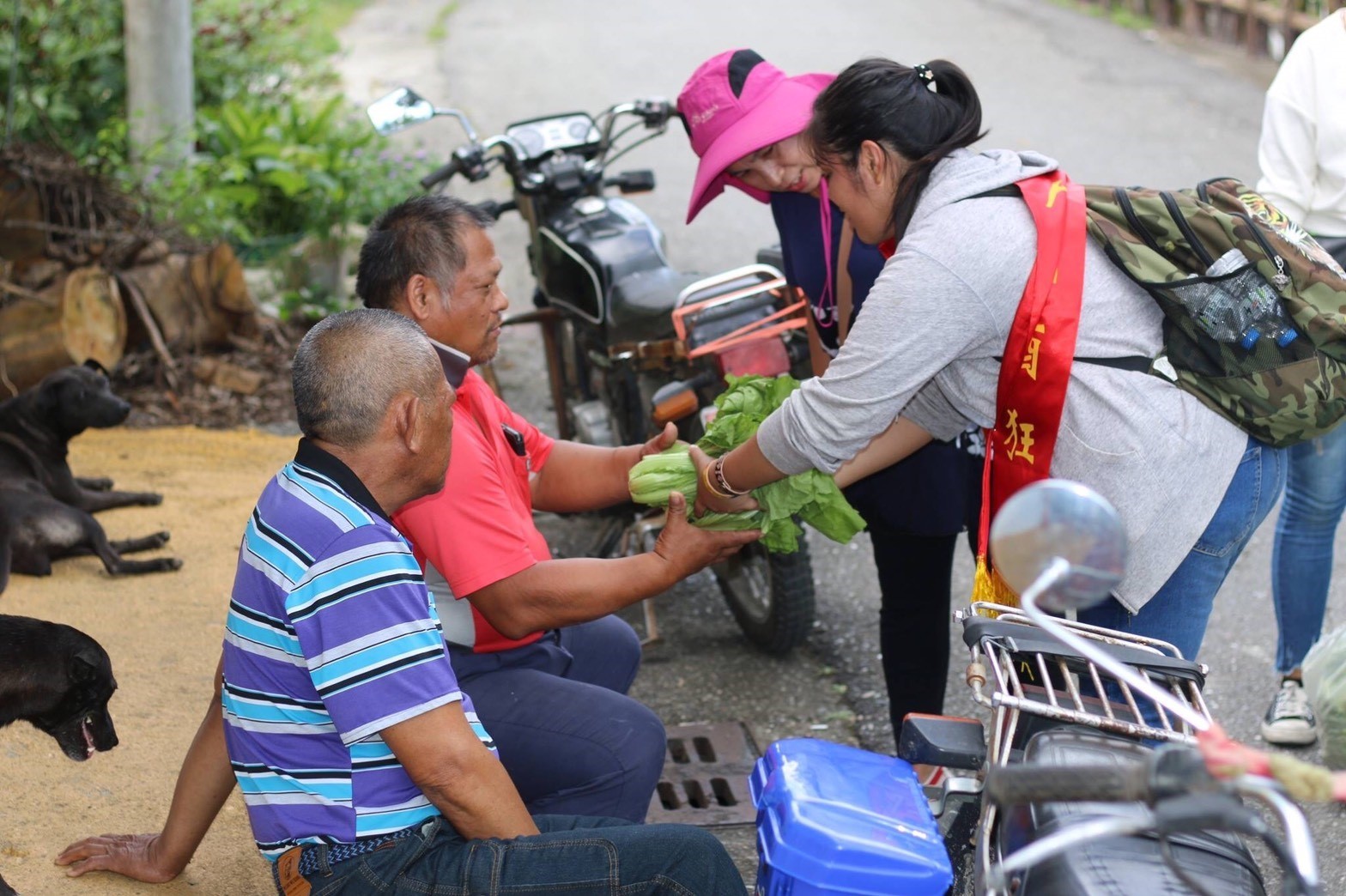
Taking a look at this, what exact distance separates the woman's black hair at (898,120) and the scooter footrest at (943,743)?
1.06 metres

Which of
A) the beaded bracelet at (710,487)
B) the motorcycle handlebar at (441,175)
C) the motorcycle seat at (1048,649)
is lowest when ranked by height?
the beaded bracelet at (710,487)

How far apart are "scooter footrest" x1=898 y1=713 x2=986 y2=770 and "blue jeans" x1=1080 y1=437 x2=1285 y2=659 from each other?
0.69 meters

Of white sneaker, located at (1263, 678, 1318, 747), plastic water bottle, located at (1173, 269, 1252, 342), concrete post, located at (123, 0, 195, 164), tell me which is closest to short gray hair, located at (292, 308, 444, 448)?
plastic water bottle, located at (1173, 269, 1252, 342)

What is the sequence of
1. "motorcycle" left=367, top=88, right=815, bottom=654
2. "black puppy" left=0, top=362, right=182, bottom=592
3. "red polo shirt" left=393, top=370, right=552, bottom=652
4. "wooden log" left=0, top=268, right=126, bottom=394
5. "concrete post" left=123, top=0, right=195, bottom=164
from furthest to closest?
1. "concrete post" left=123, top=0, right=195, bottom=164
2. "wooden log" left=0, top=268, right=126, bottom=394
3. "black puppy" left=0, top=362, right=182, bottom=592
4. "motorcycle" left=367, top=88, right=815, bottom=654
5. "red polo shirt" left=393, top=370, right=552, bottom=652

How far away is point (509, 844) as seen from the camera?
2408 mm

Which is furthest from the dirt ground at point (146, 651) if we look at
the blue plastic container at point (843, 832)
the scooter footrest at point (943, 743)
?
the scooter footrest at point (943, 743)

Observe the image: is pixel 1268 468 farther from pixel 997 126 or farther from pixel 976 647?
pixel 997 126

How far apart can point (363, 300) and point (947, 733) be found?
1.80m

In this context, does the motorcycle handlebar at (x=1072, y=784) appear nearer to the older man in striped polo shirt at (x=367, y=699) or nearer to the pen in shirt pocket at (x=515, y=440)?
the older man in striped polo shirt at (x=367, y=699)

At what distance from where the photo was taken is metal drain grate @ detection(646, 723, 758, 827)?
12.6ft

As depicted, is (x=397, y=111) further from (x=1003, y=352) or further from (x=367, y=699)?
(x=367, y=699)

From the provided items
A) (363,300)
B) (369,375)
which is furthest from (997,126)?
(369,375)

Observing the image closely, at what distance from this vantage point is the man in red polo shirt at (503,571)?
2922mm

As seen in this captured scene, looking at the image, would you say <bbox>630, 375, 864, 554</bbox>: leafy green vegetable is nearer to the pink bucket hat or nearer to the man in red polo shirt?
the man in red polo shirt
